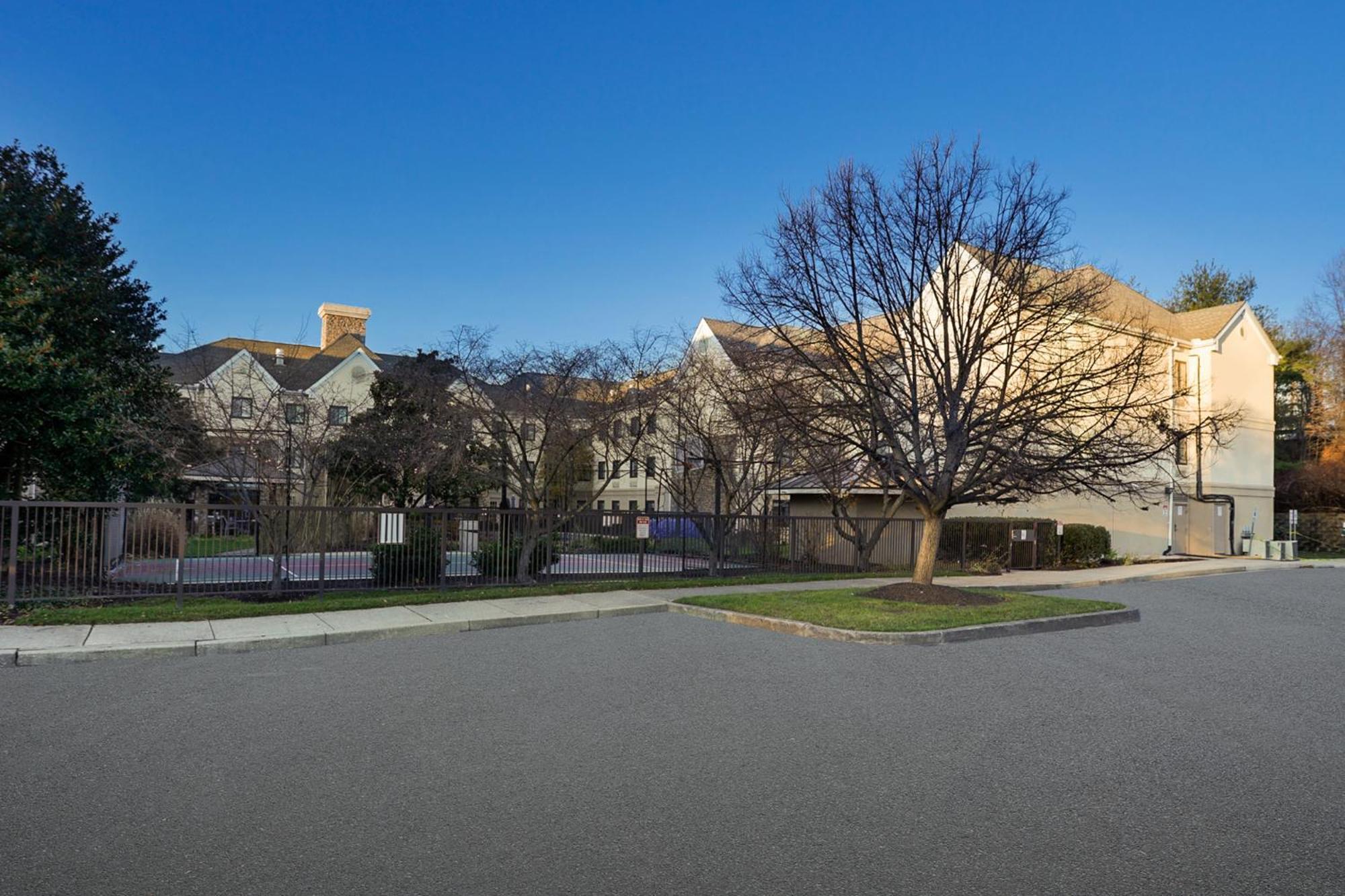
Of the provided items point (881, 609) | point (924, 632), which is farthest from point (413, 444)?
point (924, 632)

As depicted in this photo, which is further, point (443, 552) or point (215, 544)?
point (443, 552)

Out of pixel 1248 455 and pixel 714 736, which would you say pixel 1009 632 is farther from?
pixel 1248 455

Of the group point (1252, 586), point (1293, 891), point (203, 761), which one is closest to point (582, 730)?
point (203, 761)

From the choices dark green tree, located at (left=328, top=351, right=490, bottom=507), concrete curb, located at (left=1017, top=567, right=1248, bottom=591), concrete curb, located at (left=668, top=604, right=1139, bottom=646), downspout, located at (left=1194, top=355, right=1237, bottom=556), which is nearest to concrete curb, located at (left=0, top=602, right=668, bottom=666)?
concrete curb, located at (left=668, top=604, right=1139, bottom=646)

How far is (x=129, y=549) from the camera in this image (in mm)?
13906

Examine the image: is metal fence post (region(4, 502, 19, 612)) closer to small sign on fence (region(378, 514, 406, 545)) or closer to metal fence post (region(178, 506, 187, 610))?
metal fence post (region(178, 506, 187, 610))

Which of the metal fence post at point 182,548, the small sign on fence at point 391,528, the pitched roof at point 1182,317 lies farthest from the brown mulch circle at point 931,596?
the pitched roof at point 1182,317

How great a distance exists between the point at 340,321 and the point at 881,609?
52.2m

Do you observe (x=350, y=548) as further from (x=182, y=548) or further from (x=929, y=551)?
(x=929, y=551)

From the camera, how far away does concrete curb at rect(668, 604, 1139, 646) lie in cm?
1177

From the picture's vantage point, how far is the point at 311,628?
1221 centimetres

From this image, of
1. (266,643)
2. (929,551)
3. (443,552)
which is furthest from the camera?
(443,552)

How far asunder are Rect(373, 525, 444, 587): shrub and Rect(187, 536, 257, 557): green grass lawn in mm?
2139

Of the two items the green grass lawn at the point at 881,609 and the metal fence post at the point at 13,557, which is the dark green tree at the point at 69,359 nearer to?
the metal fence post at the point at 13,557
